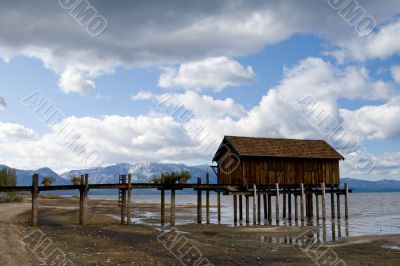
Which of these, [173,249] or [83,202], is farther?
[83,202]

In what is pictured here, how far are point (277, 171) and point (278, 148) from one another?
2142 mm

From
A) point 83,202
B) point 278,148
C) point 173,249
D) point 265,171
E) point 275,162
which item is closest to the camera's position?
point 173,249

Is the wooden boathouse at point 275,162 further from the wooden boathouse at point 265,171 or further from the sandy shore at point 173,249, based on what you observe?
the sandy shore at point 173,249

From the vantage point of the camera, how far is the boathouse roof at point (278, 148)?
39.2 metres

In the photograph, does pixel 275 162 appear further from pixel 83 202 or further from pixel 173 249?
pixel 173 249

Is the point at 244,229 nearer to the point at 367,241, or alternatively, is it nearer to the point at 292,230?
the point at 292,230

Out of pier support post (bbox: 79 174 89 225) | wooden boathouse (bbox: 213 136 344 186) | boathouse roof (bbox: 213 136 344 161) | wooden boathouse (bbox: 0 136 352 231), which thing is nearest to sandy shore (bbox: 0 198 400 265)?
pier support post (bbox: 79 174 89 225)

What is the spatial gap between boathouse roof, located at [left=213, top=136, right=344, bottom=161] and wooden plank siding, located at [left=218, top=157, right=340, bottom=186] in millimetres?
465

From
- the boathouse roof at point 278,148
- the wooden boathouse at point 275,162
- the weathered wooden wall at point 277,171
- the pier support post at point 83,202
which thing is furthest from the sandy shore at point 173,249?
the boathouse roof at point 278,148

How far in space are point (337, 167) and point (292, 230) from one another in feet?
40.6

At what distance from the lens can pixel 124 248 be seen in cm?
2022

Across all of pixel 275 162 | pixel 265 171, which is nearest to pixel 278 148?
pixel 275 162

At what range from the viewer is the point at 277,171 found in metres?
39.9

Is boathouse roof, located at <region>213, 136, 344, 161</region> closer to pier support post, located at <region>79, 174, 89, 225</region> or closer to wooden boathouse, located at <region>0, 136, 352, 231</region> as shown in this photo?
wooden boathouse, located at <region>0, 136, 352, 231</region>
